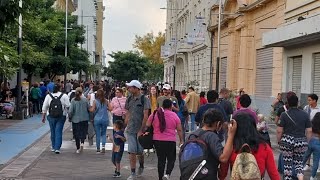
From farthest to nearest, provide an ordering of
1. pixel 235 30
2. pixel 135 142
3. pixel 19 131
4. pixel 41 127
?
pixel 235 30, pixel 41 127, pixel 19 131, pixel 135 142

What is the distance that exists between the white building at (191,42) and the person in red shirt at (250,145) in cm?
2867

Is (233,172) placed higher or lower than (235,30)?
lower

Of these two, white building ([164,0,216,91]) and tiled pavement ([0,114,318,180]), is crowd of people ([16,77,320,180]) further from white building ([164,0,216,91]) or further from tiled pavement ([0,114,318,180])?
white building ([164,0,216,91])

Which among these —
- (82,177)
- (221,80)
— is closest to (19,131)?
(82,177)

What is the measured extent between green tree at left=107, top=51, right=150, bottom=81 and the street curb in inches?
2467

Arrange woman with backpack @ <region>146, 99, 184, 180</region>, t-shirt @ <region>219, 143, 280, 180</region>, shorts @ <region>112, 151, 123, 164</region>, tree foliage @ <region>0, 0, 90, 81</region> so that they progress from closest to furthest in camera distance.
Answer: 1. t-shirt @ <region>219, 143, 280, 180</region>
2. woman with backpack @ <region>146, 99, 184, 180</region>
3. shorts @ <region>112, 151, 123, 164</region>
4. tree foliage @ <region>0, 0, 90, 81</region>

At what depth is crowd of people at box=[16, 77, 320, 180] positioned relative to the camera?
622 cm

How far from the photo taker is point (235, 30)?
3588 cm

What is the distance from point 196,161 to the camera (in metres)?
5.99

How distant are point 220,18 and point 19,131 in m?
18.9

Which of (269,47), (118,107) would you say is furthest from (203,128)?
(269,47)

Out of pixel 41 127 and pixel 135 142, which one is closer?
pixel 135 142

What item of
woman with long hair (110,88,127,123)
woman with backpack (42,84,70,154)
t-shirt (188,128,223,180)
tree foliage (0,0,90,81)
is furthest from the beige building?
t-shirt (188,128,223,180)

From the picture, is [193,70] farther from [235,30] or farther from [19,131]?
[19,131]
